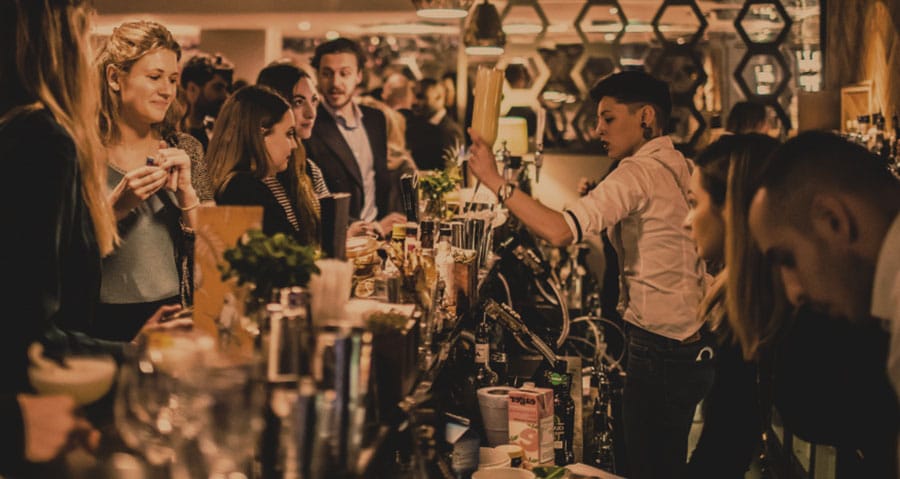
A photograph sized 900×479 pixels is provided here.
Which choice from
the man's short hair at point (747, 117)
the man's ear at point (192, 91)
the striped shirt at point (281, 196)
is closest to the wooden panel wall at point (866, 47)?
the man's short hair at point (747, 117)

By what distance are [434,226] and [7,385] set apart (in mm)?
1694

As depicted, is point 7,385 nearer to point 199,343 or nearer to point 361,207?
point 199,343

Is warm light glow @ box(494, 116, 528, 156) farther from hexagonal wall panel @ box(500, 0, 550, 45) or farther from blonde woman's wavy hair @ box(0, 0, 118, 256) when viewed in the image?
blonde woman's wavy hair @ box(0, 0, 118, 256)

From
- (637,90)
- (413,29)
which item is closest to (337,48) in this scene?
(637,90)

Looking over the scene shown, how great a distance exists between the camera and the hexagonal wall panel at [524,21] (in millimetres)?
8906

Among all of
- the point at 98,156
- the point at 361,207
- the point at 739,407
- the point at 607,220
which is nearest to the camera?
the point at 98,156

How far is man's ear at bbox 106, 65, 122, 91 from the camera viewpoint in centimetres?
322

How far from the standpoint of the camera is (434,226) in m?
3.28

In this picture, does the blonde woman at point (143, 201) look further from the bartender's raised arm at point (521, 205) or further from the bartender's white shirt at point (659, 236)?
the bartender's white shirt at point (659, 236)

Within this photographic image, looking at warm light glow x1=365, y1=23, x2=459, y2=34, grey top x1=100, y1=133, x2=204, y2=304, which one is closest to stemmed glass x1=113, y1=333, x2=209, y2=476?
grey top x1=100, y1=133, x2=204, y2=304

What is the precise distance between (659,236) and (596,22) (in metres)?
5.59

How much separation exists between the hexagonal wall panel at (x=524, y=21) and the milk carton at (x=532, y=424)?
21.4 ft

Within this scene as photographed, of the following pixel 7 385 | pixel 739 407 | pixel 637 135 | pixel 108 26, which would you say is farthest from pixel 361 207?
pixel 108 26

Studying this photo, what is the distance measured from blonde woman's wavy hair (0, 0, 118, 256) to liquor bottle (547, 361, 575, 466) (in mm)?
1460
